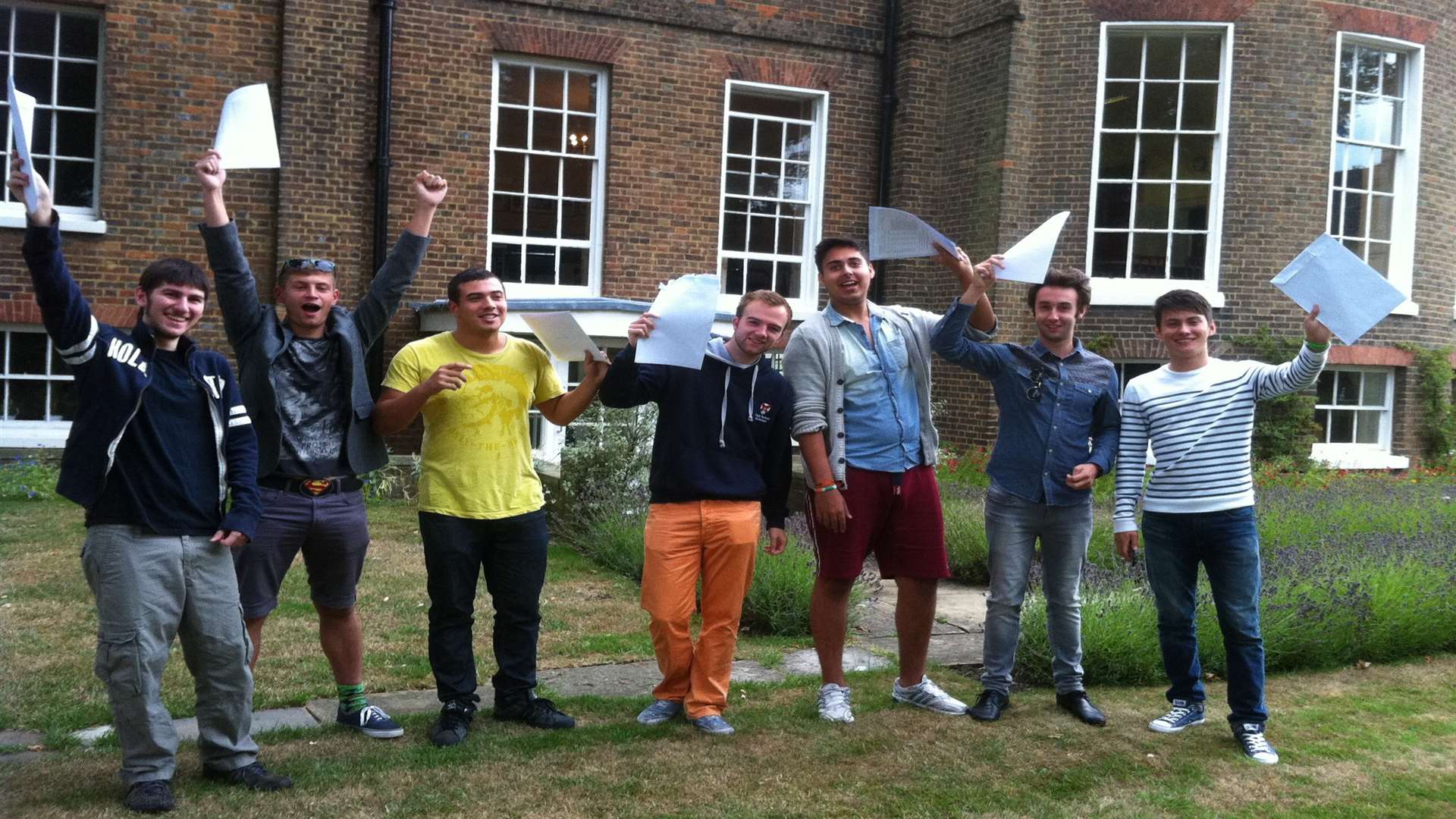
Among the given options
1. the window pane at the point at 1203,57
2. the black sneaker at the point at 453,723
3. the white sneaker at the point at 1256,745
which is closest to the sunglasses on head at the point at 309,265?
the black sneaker at the point at 453,723

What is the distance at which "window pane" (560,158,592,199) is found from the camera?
42.1 feet

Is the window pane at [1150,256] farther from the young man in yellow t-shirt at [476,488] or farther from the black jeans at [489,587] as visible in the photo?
the black jeans at [489,587]

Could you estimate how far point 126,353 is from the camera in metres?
3.81

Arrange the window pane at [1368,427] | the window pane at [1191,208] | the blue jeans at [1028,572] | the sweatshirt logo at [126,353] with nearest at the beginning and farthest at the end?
the sweatshirt logo at [126,353]
the blue jeans at [1028,572]
the window pane at [1191,208]
the window pane at [1368,427]

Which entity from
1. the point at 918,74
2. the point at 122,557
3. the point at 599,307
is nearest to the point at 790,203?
the point at 918,74

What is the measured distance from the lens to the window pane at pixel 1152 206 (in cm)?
1340

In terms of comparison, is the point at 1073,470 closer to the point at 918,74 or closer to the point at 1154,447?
the point at 1154,447

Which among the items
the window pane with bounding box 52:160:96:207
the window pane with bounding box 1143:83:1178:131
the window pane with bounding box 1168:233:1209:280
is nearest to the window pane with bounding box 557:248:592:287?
the window pane with bounding box 52:160:96:207

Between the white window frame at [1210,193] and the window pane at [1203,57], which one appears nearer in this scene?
the white window frame at [1210,193]

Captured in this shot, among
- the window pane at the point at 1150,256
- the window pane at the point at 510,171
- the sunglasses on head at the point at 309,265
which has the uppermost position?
the window pane at the point at 510,171

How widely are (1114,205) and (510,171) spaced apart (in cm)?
627

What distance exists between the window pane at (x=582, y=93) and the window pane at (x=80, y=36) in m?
4.27

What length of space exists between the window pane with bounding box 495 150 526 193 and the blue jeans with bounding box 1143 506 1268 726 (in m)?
8.86

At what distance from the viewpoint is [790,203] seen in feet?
45.1
